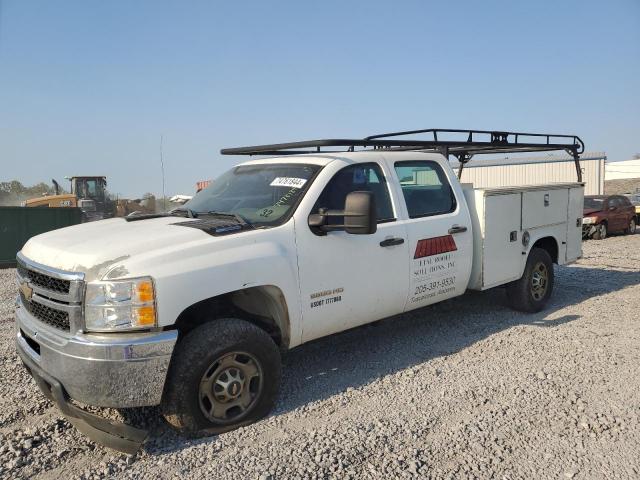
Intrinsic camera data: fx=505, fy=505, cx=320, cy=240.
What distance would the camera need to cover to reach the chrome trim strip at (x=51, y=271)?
3020mm

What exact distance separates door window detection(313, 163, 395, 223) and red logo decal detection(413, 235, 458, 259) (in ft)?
1.32

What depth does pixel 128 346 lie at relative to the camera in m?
2.96

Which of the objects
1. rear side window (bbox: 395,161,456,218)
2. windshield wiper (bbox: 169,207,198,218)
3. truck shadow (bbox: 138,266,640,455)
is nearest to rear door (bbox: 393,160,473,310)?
rear side window (bbox: 395,161,456,218)

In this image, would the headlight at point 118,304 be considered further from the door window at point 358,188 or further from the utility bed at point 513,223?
the utility bed at point 513,223

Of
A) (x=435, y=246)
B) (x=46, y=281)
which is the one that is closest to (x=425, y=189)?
(x=435, y=246)

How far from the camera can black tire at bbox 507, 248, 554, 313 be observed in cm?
605

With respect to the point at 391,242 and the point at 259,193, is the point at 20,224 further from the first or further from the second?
the point at 391,242

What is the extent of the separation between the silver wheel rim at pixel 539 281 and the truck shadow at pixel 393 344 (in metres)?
0.24

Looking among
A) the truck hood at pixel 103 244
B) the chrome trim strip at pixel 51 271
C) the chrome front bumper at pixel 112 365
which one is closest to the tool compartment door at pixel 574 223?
the truck hood at pixel 103 244

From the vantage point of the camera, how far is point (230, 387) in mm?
3400

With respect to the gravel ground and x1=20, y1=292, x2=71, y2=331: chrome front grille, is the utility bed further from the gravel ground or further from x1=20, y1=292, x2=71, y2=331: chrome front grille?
x1=20, y1=292, x2=71, y2=331: chrome front grille

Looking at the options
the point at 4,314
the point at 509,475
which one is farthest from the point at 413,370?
the point at 4,314

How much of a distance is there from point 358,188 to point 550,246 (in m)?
3.57

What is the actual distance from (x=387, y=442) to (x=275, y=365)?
910 millimetres
